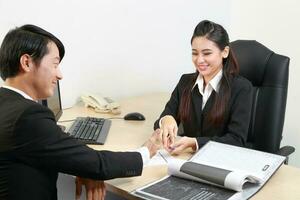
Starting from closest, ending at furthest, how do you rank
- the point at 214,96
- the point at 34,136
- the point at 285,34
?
the point at 34,136 → the point at 214,96 → the point at 285,34

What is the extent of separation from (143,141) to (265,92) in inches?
28.1

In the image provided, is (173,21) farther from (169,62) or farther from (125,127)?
(125,127)

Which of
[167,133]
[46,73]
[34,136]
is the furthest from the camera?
[167,133]

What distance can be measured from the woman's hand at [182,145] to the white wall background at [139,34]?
99 centimetres

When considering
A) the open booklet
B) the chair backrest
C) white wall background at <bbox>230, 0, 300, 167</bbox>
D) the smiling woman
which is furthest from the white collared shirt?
white wall background at <bbox>230, 0, 300, 167</bbox>

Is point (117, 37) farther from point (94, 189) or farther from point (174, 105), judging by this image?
point (94, 189)

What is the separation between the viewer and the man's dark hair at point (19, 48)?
3.64 ft

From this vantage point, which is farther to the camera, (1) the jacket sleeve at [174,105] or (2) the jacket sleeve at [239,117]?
(1) the jacket sleeve at [174,105]

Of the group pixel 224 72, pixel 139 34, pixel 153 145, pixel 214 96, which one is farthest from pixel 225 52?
pixel 139 34

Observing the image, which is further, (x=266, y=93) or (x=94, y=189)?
(x=266, y=93)

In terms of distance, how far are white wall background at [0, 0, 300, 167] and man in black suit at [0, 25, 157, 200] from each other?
862 mm

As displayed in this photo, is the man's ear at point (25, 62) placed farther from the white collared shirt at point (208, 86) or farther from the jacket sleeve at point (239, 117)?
the white collared shirt at point (208, 86)

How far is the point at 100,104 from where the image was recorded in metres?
2.20

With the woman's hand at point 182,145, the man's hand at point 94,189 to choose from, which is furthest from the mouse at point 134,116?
the man's hand at point 94,189
